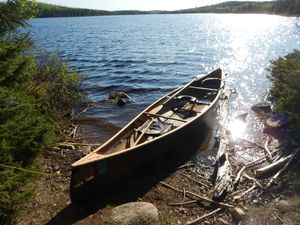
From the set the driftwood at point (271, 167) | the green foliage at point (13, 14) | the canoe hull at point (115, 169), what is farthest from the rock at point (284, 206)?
the green foliage at point (13, 14)

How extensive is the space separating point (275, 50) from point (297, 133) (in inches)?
1321

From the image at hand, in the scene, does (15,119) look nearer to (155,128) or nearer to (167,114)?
(155,128)

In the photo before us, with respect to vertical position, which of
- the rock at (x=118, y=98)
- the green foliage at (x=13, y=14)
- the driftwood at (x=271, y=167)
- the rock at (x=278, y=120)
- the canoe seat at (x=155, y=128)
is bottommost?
the rock at (x=118, y=98)

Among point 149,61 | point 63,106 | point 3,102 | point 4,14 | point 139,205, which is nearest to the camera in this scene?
point 3,102

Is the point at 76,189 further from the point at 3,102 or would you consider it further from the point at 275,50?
the point at 275,50

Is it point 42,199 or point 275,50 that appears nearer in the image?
point 42,199

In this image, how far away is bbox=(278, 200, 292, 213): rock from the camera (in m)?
8.65

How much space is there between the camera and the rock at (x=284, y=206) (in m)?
8.65

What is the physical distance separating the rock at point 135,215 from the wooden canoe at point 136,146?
3.64ft

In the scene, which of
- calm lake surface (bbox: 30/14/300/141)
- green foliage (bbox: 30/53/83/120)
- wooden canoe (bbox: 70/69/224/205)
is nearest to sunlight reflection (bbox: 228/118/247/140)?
wooden canoe (bbox: 70/69/224/205)

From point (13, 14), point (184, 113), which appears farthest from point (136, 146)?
point (184, 113)

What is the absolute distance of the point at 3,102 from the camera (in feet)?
23.3

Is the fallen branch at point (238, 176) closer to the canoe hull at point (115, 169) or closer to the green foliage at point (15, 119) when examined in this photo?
the canoe hull at point (115, 169)

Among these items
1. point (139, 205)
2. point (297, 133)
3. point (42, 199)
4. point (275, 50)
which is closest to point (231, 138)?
point (297, 133)
